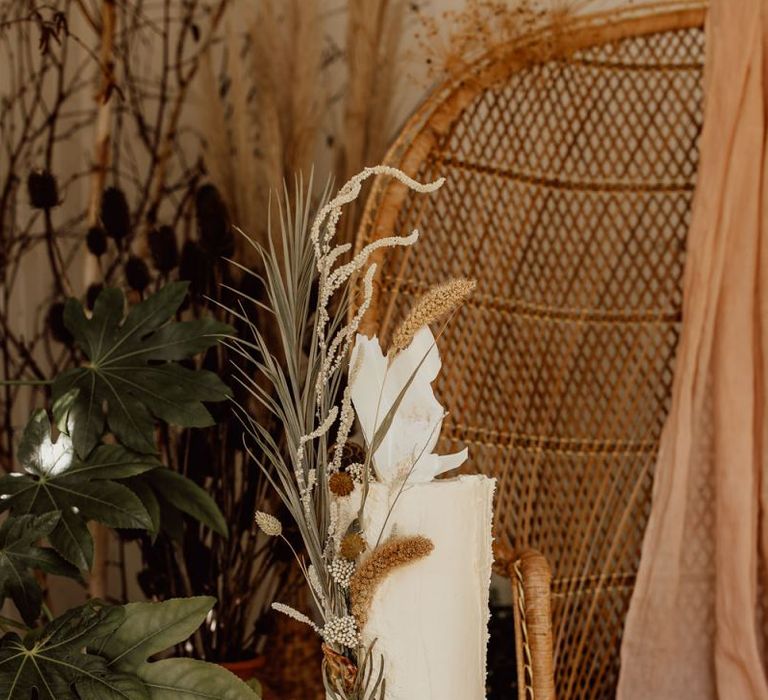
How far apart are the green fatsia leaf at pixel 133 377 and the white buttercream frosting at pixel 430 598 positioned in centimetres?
36

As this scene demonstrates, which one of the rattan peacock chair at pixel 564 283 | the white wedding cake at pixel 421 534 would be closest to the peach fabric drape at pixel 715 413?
the rattan peacock chair at pixel 564 283

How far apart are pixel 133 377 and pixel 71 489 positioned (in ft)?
0.51

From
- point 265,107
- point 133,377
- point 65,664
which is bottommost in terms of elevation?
point 65,664

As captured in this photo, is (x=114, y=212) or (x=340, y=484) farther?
(x=114, y=212)

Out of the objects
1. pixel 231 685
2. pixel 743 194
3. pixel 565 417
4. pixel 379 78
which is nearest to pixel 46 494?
pixel 231 685

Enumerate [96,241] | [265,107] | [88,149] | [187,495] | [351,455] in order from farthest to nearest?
1. [88,149]
2. [265,107]
3. [96,241]
4. [187,495]
5. [351,455]

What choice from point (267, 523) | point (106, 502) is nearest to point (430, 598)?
point (267, 523)

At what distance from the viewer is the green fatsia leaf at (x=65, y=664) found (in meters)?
0.90

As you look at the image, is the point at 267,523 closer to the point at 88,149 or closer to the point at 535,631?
the point at 535,631

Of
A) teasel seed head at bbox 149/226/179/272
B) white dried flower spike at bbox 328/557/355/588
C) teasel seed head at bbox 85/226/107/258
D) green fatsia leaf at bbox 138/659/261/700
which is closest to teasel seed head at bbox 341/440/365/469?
white dried flower spike at bbox 328/557/355/588

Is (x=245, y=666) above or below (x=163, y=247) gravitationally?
below

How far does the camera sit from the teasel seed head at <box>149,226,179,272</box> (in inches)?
54.4

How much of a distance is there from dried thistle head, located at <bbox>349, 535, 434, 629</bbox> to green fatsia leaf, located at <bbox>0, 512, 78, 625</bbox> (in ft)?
1.16

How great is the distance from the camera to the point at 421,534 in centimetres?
86
